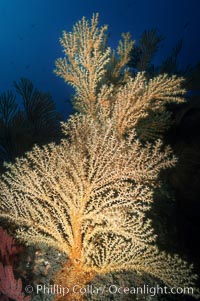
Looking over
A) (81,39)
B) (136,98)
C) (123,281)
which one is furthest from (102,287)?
(81,39)

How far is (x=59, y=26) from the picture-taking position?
9225 cm

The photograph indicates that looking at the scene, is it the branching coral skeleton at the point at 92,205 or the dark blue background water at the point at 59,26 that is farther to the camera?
the dark blue background water at the point at 59,26

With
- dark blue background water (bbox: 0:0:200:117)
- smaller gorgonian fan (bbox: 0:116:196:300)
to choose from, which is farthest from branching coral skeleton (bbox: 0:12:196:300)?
dark blue background water (bbox: 0:0:200:117)

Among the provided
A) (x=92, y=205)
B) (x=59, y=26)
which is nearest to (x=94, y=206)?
(x=92, y=205)

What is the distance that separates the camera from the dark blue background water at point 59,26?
220 feet

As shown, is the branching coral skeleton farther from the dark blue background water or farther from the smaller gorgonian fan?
the dark blue background water

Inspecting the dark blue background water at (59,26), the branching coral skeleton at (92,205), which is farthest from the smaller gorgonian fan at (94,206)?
the dark blue background water at (59,26)

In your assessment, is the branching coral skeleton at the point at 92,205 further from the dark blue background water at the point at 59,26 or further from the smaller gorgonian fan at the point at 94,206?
the dark blue background water at the point at 59,26

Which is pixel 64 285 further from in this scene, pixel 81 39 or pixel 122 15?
pixel 122 15

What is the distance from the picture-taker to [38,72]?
99.6m

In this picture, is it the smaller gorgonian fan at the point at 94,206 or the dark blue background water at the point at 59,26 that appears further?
the dark blue background water at the point at 59,26

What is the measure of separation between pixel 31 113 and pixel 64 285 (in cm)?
508

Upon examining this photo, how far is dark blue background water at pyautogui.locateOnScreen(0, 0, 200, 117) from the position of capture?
6700cm

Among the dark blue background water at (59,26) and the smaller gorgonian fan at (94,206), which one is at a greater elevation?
the dark blue background water at (59,26)
